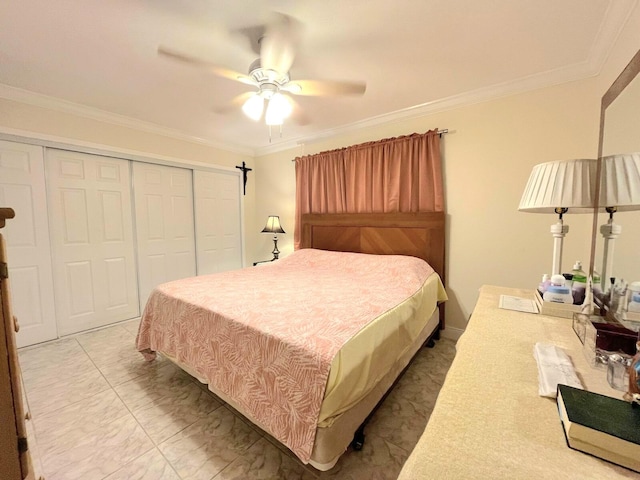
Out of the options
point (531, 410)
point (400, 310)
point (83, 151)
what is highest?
point (83, 151)

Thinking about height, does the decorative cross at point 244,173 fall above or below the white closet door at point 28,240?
above

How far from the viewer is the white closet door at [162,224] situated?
3.28 metres

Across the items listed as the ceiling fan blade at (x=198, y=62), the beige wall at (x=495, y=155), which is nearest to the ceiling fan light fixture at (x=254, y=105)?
the ceiling fan blade at (x=198, y=62)

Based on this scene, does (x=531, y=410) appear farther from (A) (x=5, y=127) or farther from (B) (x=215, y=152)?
(B) (x=215, y=152)

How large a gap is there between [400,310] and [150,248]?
3.23m

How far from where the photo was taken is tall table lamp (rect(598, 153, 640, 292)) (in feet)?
3.42

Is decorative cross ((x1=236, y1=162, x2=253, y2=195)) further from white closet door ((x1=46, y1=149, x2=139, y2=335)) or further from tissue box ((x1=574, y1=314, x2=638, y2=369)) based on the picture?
tissue box ((x1=574, y1=314, x2=638, y2=369))

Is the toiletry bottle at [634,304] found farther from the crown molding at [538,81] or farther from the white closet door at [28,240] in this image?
the white closet door at [28,240]

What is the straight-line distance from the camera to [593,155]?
1.97 metres

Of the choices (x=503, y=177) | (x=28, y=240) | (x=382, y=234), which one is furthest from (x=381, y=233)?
(x=28, y=240)

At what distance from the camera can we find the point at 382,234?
2.99 meters

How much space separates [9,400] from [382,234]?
111 inches

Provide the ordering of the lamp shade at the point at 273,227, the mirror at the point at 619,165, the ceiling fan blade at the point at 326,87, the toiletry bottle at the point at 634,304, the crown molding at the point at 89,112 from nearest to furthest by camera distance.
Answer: the toiletry bottle at the point at 634,304 → the mirror at the point at 619,165 → the ceiling fan blade at the point at 326,87 → the crown molding at the point at 89,112 → the lamp shade at the point at 273,227

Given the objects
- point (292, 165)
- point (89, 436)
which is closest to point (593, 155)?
point (292, 165)
